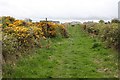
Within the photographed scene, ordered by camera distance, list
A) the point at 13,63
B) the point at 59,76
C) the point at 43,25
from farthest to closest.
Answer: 1. the point at 43,25
2. the point at 13,63
3. the point at 59,76

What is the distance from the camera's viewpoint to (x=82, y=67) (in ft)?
41.8

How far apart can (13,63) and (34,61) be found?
75.6 inches

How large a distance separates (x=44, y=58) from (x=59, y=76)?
4.20m

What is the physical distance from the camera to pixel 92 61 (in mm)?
14297

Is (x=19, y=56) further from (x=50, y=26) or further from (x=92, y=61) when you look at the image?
(x=50, y=26)

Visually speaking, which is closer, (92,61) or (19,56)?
(19,56)

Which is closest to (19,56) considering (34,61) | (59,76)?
(34,61)

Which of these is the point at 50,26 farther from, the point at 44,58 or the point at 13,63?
the point at 13,63

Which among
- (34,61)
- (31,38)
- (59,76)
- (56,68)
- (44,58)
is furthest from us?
(31,38)

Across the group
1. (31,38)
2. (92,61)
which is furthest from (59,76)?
(31,38)

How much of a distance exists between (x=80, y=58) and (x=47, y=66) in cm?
301

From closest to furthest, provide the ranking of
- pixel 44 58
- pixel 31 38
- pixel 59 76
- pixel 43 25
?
pixel 59 76 < pixel 44 58 < pixel 31 38 < pixel 43 25

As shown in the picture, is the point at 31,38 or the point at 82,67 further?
the point at 31,38

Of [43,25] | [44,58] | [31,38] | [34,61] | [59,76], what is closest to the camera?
[59,76]
